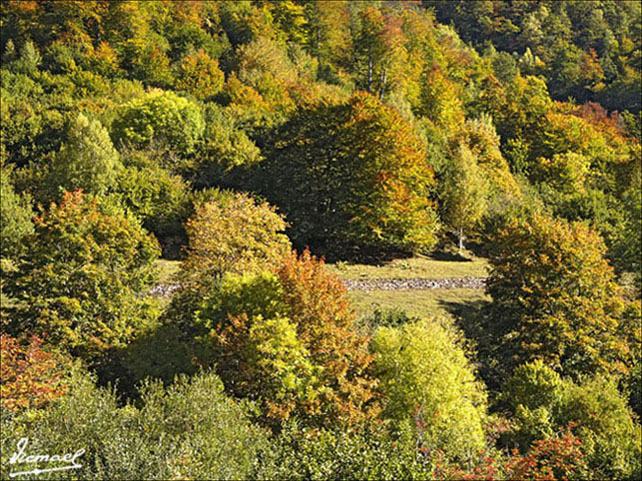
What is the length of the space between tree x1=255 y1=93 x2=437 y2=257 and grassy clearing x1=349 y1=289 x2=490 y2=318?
6.07 m

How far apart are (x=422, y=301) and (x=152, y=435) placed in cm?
1894

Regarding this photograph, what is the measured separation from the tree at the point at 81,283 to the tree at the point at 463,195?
2619cm

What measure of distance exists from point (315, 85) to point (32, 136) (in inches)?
1166

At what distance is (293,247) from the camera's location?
122 ft


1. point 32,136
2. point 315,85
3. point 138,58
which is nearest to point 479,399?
point 32,136

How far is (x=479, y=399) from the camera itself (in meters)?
18.7

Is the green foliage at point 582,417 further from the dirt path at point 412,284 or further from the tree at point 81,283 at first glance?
the tree at point 81,283

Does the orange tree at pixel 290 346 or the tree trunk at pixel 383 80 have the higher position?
the tree trunk at pixel 383 80

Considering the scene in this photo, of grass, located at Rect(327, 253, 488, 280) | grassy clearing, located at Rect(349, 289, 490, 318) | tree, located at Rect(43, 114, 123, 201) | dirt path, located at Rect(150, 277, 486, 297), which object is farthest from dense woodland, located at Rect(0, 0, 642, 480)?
dirt path, located at Rect(150, 277, 486, 297)

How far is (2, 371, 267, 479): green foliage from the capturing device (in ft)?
34.1

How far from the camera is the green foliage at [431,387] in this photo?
54.0ft

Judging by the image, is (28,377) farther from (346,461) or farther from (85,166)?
(85,166)

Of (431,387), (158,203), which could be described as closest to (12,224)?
(158,203)
